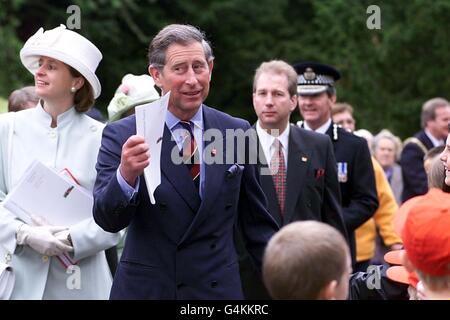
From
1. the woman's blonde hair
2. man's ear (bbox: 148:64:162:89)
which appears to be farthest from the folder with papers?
man's ear (bbox: 148:64:162:89)

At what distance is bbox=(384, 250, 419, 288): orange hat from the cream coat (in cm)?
167

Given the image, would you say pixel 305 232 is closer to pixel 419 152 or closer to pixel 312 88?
pixel 312 88

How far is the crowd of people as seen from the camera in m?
4.39

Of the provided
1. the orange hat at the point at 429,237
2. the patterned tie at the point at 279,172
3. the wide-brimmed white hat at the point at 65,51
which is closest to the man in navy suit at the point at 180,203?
the wide-brimmed white hat at the point at 65,51

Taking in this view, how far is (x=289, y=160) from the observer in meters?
7.91

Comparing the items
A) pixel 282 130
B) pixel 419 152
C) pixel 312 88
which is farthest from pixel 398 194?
pixel 282 130

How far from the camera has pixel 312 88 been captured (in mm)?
9367

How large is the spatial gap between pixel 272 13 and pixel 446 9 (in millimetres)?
9551

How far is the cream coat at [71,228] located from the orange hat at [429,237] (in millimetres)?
2283

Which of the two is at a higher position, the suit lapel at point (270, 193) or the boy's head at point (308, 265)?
the suit lapel at point (270, 193)

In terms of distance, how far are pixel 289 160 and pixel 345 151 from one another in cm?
120

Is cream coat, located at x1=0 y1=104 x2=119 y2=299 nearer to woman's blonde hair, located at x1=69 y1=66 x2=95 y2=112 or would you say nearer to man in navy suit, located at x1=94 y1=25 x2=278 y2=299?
woman's blonde hair, located at x1=69 y1=66 x2=95 y2=112

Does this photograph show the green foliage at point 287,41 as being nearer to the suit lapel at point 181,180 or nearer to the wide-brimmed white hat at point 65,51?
the wide-brimmed white hat at point 65,51

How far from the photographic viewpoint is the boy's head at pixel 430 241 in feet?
14.3
